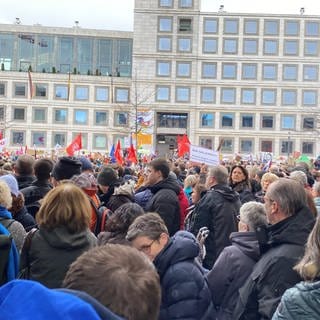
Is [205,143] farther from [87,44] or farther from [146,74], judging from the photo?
[87,44]

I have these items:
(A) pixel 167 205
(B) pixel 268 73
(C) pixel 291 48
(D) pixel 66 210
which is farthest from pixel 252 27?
(D) pixel 66 210

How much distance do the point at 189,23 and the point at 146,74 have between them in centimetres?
812

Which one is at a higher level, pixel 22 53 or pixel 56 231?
pixel 22 53

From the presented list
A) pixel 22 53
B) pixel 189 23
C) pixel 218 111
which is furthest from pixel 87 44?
pixel 218 111

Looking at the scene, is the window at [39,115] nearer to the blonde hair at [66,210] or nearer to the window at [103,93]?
the window at [103,93]

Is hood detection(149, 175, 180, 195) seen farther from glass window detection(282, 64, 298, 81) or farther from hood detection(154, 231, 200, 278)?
glass window detection(282, 64, 298, 81)

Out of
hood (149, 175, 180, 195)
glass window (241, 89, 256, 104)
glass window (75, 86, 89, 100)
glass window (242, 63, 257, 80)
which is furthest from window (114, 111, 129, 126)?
hood (149, 175, 180, 195)

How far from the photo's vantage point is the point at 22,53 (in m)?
70.6

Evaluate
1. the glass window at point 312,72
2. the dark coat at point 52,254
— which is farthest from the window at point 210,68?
the dark coat at point 52,254

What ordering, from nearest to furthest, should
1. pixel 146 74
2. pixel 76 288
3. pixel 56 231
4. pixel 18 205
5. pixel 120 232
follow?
pixel 76 288, pixel 56 231, pixel 120 232, pixel 18 205, pixel 146 74

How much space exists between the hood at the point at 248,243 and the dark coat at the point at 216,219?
1.97m

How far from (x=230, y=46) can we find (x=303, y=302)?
216ft

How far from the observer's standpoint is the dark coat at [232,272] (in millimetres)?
3836

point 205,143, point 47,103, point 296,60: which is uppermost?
point 296,60
